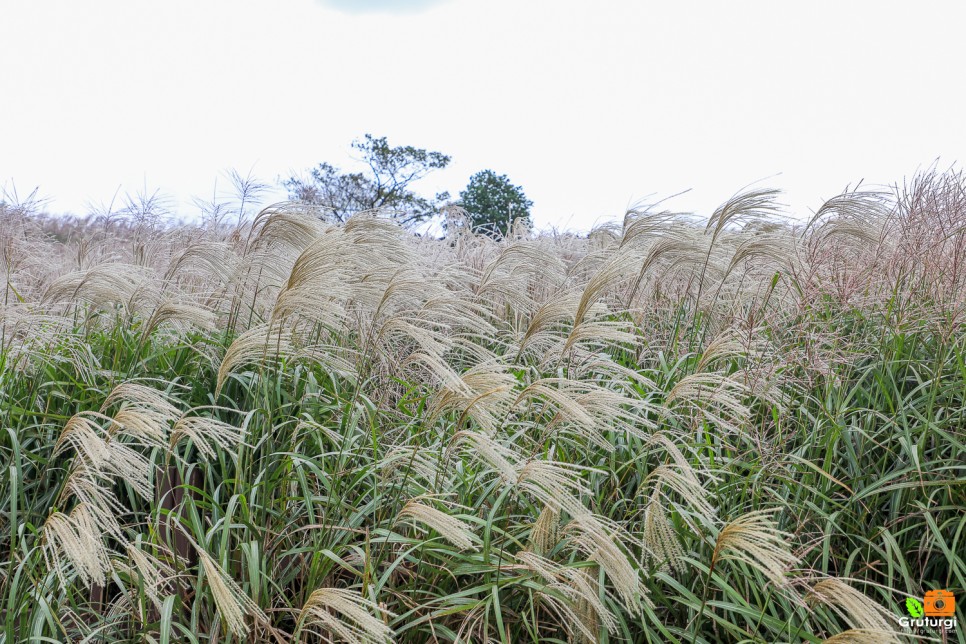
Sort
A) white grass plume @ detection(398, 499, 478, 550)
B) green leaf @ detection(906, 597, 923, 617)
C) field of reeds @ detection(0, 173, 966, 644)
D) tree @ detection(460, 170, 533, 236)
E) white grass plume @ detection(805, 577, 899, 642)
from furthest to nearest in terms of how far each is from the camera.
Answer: tree @ detection(460, 170, 533, 236)
green leaf @ detection(906, 597, 923, 617)
field of reeds @ detection(0, 173, 966, 644)
white grass plume @ detection(398, 499, 478, 550)
white grass plume @ detection(805, 577, 899, 642)

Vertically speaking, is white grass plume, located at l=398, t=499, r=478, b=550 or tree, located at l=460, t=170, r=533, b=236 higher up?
tree, located at l=460, t=170, r=533, b=236

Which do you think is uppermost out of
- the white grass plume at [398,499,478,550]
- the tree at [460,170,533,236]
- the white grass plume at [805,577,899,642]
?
the tree at [460,170,533,236]

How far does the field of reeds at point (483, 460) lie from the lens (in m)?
2.04

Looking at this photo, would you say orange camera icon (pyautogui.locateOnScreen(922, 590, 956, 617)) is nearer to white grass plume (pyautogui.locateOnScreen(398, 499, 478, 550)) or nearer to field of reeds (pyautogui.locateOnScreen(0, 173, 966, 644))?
field of reeds (pyautogui.locateOnScreen(0, 173, 966, 644))

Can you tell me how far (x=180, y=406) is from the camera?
328 centimetres

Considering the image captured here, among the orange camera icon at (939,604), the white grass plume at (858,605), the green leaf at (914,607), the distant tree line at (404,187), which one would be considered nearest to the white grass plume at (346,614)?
the white grass plume at (858,605)

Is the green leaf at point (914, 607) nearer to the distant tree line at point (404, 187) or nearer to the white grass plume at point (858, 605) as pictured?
the white grass plume at point (858, 605)

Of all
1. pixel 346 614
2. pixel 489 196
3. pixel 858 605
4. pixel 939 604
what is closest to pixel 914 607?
pixel 939 604

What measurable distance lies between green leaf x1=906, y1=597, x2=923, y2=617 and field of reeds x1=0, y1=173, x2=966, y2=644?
0.08 metres

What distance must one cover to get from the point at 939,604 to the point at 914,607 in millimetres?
115

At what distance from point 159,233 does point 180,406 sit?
3001 mm

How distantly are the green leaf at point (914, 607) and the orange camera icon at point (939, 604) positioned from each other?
0.10 ft

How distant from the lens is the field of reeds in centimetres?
204

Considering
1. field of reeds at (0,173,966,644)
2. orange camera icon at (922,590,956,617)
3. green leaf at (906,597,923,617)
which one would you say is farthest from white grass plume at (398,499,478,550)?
orange camera icon at (922,590,956,617)
